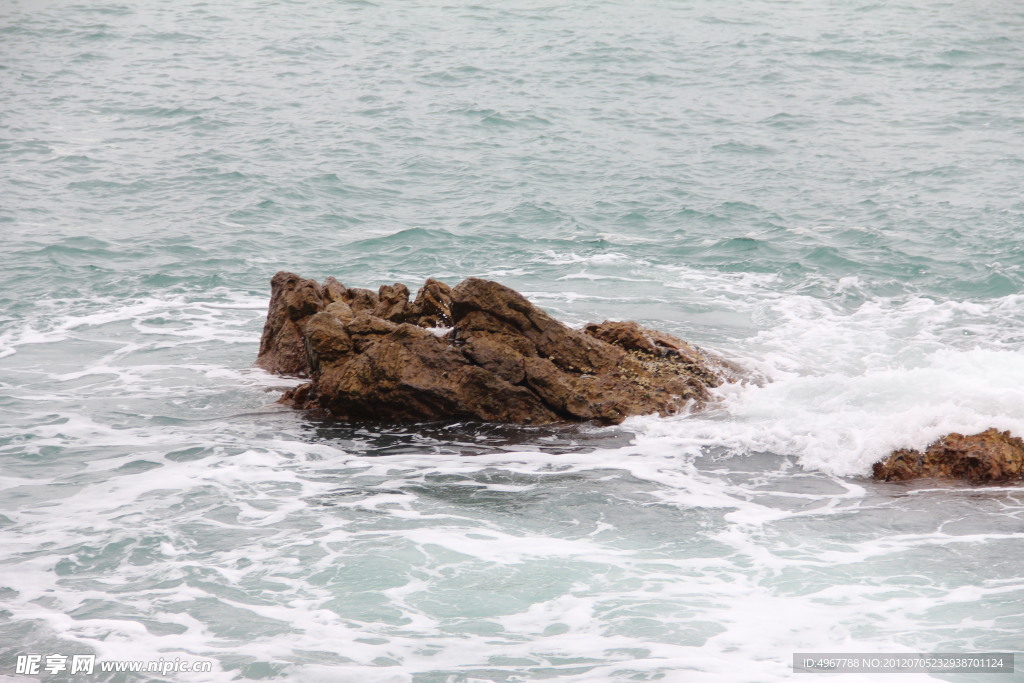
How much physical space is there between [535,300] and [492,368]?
14.8 ft

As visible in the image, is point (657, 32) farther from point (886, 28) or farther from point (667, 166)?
point (667, 166)

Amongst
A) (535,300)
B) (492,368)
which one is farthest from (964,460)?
(535,300)

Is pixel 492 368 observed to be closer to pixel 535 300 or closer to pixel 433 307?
pixel 433 307

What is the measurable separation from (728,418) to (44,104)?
2218 cm

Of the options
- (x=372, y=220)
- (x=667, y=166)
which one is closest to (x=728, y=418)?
(x=372, y=220)

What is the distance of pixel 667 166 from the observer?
74.6 feet

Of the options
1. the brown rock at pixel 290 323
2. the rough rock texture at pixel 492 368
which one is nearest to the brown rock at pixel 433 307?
the rough rock texture at pixel 492 368

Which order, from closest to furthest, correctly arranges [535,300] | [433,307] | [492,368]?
[492,368] < [433,307] < [535,300]

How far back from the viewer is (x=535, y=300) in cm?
1527

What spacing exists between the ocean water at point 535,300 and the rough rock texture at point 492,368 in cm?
34

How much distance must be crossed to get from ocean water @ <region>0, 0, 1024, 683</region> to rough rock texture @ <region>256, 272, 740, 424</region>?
0.34 meters

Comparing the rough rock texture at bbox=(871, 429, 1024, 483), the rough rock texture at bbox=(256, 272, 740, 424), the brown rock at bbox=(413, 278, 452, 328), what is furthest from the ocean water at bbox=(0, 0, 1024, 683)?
the brown rock at bbox=(413, 278, 452, 328)

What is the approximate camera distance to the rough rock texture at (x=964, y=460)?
920 centimetres

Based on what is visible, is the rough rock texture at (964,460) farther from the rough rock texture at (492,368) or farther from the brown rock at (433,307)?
the brown rock at (433,307)
